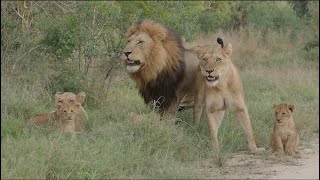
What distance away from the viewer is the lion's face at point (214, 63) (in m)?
6.41

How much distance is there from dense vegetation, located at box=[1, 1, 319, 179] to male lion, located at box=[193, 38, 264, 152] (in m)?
0.19

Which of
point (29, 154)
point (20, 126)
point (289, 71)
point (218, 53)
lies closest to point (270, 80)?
point (289, 71)

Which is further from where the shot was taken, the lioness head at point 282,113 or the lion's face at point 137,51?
the lion's face at point 137,51

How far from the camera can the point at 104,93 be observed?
8109 millimetres

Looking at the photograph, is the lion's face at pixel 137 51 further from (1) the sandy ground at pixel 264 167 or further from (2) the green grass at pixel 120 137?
(1) the sandy ground at pixel 264 167

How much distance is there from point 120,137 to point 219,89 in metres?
1.10

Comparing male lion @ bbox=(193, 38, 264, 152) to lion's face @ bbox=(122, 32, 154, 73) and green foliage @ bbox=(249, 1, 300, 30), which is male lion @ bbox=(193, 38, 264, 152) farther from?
green foliage @ bbox=(249, 1, 300, 30)

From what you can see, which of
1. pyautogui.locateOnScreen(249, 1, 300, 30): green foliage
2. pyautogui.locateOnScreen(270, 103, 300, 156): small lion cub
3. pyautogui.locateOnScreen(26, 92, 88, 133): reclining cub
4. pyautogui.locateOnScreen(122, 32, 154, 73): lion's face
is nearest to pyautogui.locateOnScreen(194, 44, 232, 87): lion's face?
pyautogui.locateOnScreen(122, 32, 154, 73): lion's face

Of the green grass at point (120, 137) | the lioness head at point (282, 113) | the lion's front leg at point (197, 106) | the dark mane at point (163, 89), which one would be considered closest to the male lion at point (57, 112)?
the green grass at point (120, 137)

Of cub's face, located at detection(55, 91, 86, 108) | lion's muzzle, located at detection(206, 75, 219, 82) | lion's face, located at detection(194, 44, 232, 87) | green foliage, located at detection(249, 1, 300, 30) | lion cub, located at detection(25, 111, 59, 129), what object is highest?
lion's face, located at detection(194, 44, 232, 87)

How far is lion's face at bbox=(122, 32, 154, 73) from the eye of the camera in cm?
666

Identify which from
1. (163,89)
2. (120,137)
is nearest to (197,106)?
(163,89)

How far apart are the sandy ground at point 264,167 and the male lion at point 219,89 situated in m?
0.25

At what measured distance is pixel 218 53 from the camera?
6.57 meters
